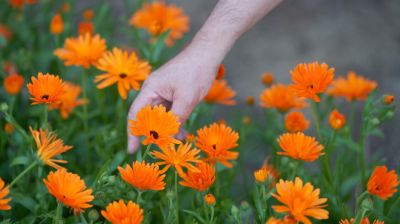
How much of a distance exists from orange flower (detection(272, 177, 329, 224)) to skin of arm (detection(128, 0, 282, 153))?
0.39 metres

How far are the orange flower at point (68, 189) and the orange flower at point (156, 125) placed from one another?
0.16 m

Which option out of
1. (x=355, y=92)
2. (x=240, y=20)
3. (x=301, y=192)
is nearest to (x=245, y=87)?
(x=355, y=92)

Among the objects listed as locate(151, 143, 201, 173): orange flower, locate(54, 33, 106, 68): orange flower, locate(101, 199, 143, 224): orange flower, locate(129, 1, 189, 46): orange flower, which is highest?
locate(129, 1, 189, 46): orange flower

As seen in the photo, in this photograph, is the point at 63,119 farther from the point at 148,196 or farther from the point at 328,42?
the point at 328,42

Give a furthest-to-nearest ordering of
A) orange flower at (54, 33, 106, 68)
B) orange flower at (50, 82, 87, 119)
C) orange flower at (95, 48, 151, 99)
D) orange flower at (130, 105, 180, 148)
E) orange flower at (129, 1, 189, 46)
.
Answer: orange flower at (129, 1, 189, 46)
orange flower at (50, 82, 87, 119)
orange flower at (54, 33, 106, 68)
orange flower at (95, 48, 151, 99)
orange flower at (130, 105, 180, 148)

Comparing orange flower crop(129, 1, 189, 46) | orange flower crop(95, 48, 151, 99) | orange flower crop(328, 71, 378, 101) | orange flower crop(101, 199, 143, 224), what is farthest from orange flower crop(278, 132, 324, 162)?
orange flower crop(129, 1, 189, 46)

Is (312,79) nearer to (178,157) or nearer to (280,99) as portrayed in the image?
(178,157)

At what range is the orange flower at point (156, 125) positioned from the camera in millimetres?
1228

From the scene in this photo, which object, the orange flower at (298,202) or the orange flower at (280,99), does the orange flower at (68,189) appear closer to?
the orange flower at (298,202)

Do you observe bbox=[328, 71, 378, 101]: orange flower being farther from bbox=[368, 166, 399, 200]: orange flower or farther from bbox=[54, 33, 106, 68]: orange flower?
bbox=[54, 33, 106, 68]: orange flower

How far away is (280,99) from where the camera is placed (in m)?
1.84

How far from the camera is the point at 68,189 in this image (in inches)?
45.9

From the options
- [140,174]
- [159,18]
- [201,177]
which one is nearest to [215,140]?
[201,177]

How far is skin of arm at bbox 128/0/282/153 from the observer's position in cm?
144
